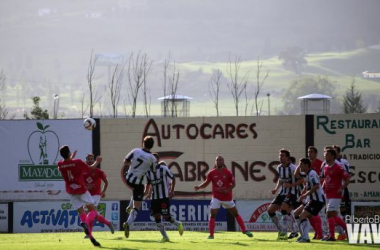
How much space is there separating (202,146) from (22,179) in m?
7.53

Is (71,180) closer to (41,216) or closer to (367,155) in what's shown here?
(41,216)

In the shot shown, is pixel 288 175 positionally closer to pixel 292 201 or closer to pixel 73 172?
pixel 292 201

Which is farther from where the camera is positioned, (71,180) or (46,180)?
(46,180)

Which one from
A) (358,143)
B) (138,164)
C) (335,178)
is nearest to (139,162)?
(138,164)

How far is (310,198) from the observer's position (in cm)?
2103

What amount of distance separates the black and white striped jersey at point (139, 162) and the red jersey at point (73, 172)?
1.08 metres

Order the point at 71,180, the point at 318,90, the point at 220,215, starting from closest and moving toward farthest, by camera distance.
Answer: the point at 71,180 < the point at 220,215 < the point at 318,90

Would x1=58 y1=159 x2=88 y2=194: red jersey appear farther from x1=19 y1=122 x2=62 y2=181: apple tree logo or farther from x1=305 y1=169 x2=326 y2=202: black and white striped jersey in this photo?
x1=19 y1=122 x2=62 y2=181: apple tree logo

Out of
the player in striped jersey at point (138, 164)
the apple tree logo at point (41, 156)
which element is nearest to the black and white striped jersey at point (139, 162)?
the player in striped jersey at point (138, 164)

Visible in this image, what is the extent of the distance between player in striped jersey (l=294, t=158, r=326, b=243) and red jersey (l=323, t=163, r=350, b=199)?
255 millimetres

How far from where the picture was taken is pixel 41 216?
33.9 metres

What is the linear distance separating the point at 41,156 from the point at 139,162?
60.2 feet

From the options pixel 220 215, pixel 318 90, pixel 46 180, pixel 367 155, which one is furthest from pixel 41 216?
pixel 318 90

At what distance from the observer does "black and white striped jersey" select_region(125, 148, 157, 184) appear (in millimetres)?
20016
